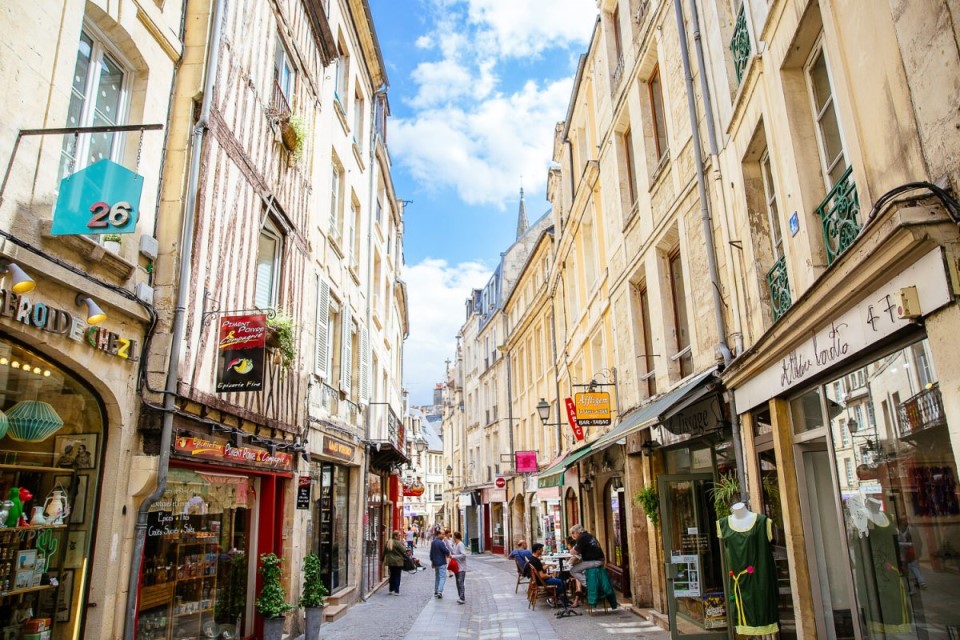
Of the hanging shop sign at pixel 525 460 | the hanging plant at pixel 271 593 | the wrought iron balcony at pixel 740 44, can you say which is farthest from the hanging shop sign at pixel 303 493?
the hanging shop sign at pixel 525 460

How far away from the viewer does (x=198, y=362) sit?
242 inches

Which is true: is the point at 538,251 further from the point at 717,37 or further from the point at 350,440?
the point at 717,37

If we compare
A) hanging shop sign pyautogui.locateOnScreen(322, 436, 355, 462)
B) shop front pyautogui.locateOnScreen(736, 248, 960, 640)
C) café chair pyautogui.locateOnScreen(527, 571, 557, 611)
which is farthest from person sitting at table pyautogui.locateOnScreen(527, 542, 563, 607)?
shop front pyautogui.locateOnScreen(736, 248, 960, 640)

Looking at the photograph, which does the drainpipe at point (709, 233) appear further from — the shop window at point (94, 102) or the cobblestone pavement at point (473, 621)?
the shop window at point (94, 102)

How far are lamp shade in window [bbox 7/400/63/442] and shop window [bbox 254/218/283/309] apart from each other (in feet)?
11.9

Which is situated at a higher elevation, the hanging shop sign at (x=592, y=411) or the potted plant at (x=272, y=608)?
the hanging shop sign at (x=592, y=411)

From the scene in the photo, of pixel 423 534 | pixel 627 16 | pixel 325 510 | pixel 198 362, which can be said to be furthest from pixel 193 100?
pixel 423 534

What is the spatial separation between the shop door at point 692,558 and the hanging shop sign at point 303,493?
4716 millimetres

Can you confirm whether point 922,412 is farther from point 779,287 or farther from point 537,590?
point 537,590

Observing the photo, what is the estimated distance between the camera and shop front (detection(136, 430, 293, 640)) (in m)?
5.79

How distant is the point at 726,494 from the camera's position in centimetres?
724

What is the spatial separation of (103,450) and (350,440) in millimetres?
7377

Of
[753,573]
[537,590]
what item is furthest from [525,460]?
[753,573]

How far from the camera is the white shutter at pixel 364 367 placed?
1362cm
